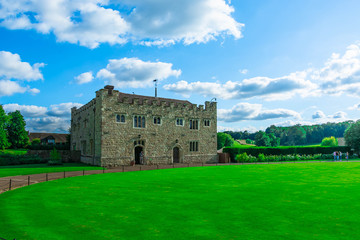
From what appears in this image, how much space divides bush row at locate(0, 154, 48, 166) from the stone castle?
6.02 meters

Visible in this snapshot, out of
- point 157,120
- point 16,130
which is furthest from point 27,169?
point 16,130

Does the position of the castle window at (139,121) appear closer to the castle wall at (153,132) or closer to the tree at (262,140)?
the castle wall at (153,132)

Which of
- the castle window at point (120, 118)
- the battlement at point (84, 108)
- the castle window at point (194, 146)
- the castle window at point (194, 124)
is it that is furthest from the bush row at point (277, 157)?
the battlement at point (84, 108)

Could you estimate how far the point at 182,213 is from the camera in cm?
1016

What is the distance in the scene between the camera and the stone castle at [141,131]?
109ft

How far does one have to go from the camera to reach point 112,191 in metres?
14.9

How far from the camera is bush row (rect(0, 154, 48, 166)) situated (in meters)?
33.7

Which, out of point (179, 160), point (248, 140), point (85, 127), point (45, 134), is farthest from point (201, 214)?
point (248, 140)

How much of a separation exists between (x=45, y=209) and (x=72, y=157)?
30.3 m

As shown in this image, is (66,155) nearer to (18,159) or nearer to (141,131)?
(18,159)

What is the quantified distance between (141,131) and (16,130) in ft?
153

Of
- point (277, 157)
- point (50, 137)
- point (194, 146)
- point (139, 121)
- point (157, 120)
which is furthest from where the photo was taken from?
point (50, 137)

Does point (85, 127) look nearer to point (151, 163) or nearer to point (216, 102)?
point (151, 163)

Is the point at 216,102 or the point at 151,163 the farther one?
the point at 216,102
